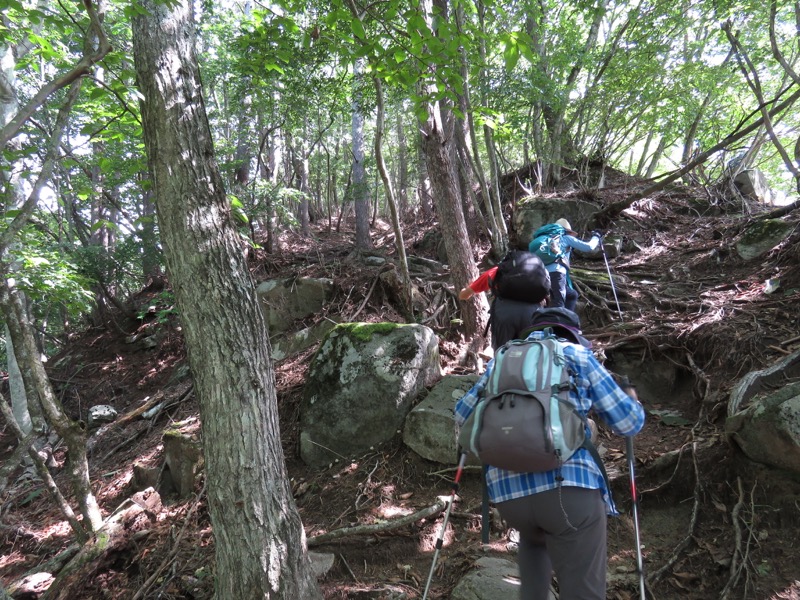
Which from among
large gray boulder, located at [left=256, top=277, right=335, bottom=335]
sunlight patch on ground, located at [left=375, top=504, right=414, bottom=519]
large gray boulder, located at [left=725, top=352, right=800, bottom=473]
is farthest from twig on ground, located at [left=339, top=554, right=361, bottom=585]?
large gray boulder, located at [left=256, top=277, right=335, bottom=335]

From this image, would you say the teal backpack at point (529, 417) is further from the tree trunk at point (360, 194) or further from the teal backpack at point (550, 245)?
the tree trunk at point (360, 194)

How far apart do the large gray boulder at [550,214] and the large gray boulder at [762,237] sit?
2908 millimetres

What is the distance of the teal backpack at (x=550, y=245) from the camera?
4957 millimetres

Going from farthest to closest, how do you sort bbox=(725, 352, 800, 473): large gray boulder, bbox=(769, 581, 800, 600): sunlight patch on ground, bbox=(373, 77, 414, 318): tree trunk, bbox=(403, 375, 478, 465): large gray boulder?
bbox=(373, 77, 414, 318): tree trunk
bbox=(403, 375, 478, 465): large gray boulder
bbox=(725, 352, 800, 473): large gray boulder
bbox=(769, 581, 800, 600): sunlight patch on ground

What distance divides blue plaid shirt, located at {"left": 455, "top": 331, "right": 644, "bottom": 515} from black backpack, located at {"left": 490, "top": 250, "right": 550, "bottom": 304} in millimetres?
1422

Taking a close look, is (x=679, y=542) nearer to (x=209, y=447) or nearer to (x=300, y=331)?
(x=209, y=447)

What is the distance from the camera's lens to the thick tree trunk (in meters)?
2.90

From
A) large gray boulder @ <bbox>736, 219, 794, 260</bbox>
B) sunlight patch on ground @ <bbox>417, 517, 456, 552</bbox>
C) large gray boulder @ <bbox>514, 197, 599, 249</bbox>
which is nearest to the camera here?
sunlight patch on ground @ <bbox>417, 517, 456, 552</bbox>

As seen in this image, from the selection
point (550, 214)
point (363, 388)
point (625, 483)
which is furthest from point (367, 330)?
point (550, 214)

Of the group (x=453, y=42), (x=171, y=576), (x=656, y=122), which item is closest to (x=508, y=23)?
(x=656, y=122)

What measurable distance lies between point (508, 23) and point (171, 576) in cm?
1118

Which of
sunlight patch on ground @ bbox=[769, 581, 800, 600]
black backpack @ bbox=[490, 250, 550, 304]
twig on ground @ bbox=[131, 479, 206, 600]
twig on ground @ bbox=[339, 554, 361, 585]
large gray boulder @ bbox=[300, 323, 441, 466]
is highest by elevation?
black backpack @ bbox=[490, 250, 550, 304]

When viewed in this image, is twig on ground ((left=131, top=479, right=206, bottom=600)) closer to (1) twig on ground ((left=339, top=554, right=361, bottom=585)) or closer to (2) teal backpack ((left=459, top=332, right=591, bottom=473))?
(1) twig on ground ((left=339, top=554, right=361, bottom=585))

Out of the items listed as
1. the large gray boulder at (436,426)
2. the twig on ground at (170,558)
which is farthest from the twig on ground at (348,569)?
the twig on ground at (170,558)
